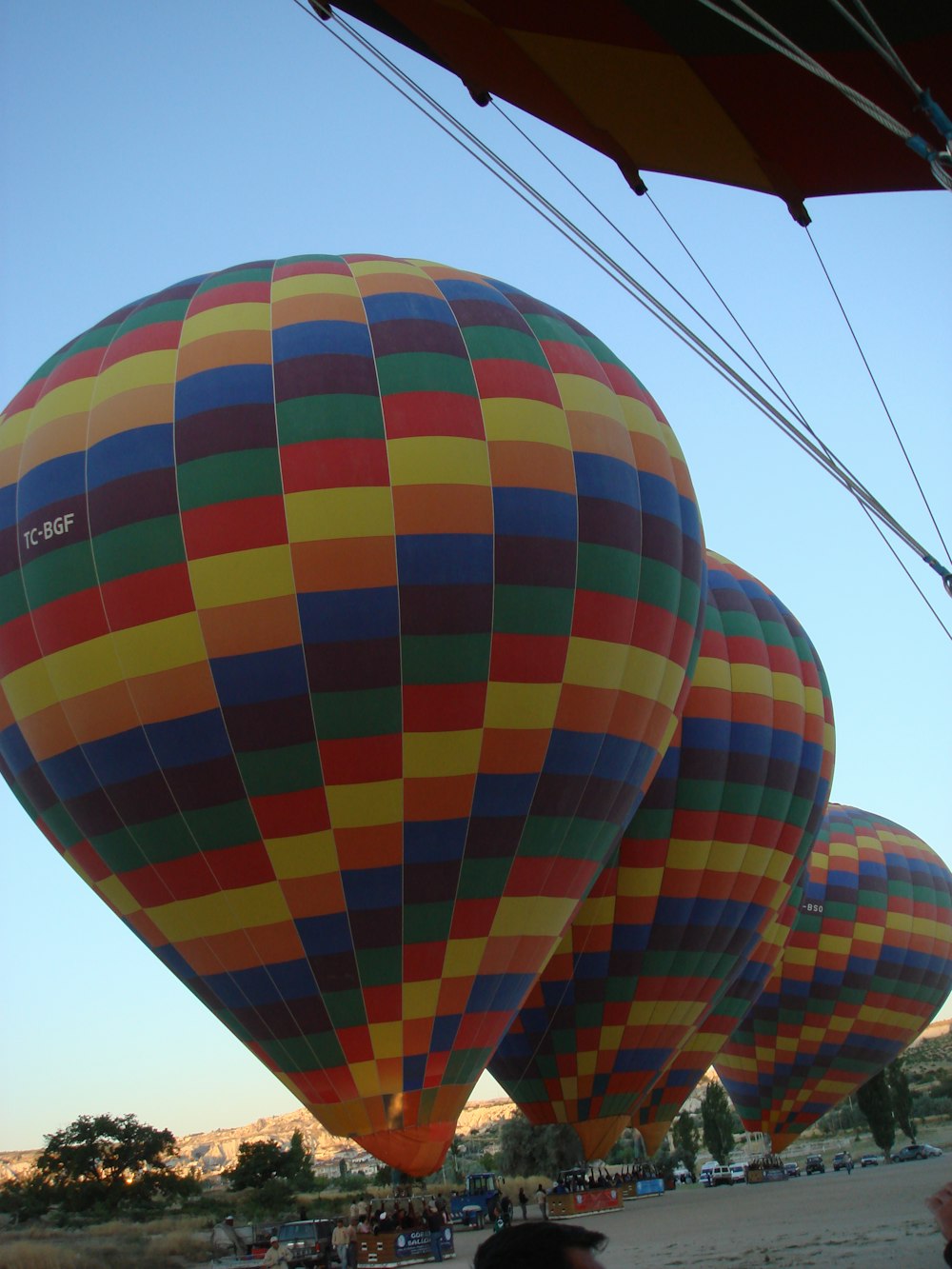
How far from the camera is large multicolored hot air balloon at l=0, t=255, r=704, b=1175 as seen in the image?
10984 mm

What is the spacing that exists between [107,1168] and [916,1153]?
2273cm

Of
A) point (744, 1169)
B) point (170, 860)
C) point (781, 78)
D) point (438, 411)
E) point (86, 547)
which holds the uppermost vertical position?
A: point (438, 411)

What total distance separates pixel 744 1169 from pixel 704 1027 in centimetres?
1379

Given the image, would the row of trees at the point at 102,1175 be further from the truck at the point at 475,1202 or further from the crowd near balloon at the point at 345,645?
the crowd near balloon at the point at 345,645

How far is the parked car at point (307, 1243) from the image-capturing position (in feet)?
46.4

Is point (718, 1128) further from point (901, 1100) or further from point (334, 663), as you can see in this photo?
point (334, 663)

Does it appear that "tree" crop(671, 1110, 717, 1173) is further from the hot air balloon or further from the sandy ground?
the hot air balloon

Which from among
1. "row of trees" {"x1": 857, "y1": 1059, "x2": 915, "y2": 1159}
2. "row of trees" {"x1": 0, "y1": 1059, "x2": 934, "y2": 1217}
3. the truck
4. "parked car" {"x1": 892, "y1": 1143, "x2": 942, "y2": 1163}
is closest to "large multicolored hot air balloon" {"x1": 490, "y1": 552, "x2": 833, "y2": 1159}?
the truck

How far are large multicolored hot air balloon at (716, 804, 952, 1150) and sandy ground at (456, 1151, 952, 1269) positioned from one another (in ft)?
9.57

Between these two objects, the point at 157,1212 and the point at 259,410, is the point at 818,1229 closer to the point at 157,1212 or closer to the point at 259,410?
the point at 259,410

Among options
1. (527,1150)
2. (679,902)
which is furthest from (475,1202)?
(527,1150)

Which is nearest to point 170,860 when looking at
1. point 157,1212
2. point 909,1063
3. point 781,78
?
point 781,78

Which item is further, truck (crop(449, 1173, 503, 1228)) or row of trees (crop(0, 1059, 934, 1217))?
row of trees (crop(0, 1059, 934, 1217))

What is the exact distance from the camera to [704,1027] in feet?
64.9
